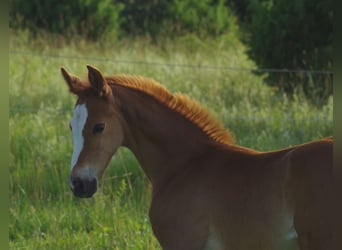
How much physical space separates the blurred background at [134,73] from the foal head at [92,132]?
1.29 metres

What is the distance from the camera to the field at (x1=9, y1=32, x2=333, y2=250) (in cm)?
497

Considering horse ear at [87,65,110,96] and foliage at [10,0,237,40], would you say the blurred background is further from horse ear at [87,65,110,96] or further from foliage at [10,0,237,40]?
horse ear at [87,65,110,96]

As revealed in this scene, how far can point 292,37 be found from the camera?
916 cm

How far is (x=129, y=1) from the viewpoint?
742 inches

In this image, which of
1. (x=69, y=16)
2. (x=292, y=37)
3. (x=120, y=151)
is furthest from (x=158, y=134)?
(x=69, y=16)

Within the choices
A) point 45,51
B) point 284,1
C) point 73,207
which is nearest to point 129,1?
point 45,51

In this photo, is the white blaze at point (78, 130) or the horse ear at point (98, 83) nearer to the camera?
the white blaze at point (78, 130)

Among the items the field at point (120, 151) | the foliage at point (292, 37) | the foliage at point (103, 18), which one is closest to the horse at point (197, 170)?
the field at point (120, 151)

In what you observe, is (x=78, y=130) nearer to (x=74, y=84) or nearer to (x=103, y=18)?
(x=74, y=84)

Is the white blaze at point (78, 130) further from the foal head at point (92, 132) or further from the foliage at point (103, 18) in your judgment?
the foliage at point (103, 18)

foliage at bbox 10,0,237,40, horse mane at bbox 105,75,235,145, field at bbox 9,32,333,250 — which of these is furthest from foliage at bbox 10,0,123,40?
horse mane at bbox 105,75,235,145

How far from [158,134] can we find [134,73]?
5881 millimetres

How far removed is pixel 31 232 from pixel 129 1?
46.9 feet

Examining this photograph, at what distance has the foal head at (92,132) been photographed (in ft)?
10.5
